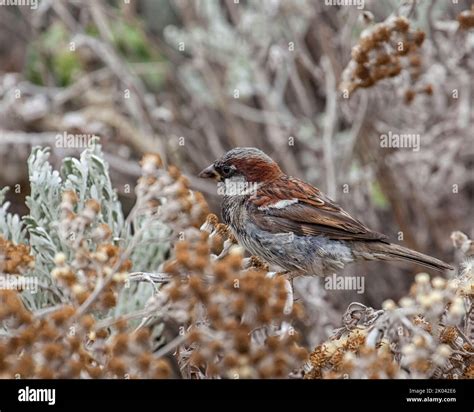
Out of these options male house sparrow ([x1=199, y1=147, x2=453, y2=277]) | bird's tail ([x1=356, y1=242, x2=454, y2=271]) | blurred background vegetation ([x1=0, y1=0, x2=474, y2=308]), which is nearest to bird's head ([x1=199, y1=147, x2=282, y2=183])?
male house sparrow ([x1=199, y1=147, x2=453, y2=277])

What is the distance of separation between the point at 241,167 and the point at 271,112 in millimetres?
1951

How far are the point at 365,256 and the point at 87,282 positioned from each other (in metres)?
1.66

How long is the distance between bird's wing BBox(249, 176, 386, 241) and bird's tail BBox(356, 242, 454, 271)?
62 millimetres

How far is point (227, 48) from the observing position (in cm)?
537

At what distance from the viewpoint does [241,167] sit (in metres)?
3.49

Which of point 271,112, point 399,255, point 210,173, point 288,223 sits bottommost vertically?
point 399,255

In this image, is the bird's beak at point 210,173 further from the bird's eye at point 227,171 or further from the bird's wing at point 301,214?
the bird's wing at point 301,214

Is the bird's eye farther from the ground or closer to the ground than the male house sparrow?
farther from the ground

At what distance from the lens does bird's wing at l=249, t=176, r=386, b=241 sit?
131 inches

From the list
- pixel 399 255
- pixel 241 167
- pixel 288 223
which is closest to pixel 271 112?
pixel 241 167

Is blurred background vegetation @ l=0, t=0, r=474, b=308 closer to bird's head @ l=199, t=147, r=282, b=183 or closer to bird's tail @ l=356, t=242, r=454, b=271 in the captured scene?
bird's head @ l=199, t=147, r=282, b=183

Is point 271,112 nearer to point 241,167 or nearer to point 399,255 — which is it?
point 241,167
